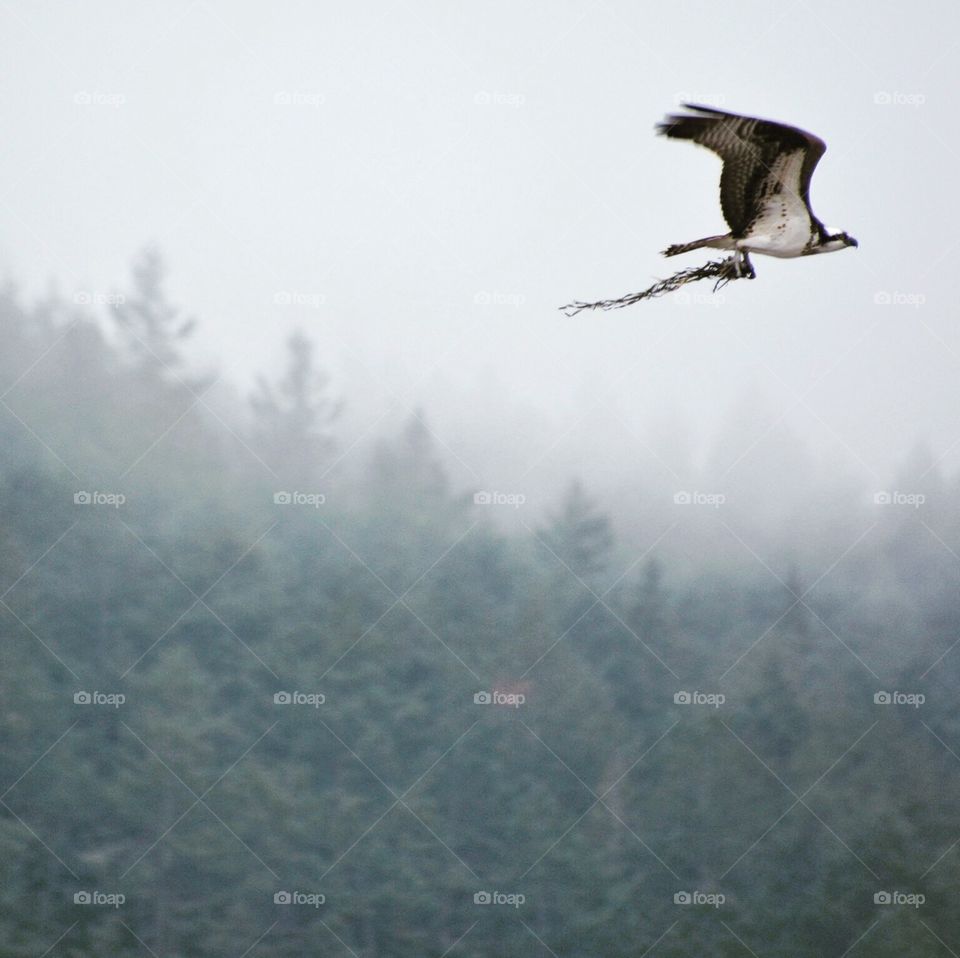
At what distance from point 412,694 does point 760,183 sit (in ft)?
16.9

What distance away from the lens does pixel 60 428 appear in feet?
30.5

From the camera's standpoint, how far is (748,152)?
14.0 ft

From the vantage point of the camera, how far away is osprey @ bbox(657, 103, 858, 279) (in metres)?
4.15

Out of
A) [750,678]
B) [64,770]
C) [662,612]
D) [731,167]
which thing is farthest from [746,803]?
[731,167]

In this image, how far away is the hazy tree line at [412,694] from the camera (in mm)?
8109

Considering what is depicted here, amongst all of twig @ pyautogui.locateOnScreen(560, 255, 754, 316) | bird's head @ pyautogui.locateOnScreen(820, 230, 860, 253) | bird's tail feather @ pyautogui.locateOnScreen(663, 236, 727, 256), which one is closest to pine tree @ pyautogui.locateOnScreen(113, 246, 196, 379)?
twig @ pyautogui.locateOnScreen(560, 255, 754, 316)

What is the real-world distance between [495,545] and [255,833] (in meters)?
2.59

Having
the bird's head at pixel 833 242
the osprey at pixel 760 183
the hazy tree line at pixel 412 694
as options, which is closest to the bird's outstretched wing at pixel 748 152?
the osprey at pixel 760 183

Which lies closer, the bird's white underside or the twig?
the twig

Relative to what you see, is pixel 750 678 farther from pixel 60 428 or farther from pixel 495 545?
pixel 60 428

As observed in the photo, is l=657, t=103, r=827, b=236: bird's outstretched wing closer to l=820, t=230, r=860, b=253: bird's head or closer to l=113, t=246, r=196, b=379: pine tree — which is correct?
l=820, t=230, r=860, b=253: bird's head

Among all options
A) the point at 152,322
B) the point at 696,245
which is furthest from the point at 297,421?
the point at 696,245

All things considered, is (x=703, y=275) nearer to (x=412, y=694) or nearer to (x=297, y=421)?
(x=412, y=694)

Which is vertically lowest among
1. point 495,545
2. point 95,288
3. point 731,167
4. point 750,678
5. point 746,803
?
point 746,803
